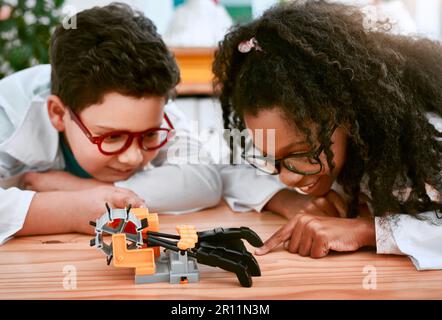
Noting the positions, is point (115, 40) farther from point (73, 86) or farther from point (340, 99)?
point (340, 99)

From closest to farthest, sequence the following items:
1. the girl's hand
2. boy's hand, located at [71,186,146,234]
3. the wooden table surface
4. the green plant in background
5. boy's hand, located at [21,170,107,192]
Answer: the wooden table surface
the girl's hand
boy's hand, located at [71,186,146,234]
boy's hand, located at [21,170,107,192]
the green plant in background

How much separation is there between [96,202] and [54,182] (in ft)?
0.49

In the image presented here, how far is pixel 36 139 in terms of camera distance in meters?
0.95

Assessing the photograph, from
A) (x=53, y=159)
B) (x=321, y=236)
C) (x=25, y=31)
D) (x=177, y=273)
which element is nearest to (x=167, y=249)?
(x=177, y=273)

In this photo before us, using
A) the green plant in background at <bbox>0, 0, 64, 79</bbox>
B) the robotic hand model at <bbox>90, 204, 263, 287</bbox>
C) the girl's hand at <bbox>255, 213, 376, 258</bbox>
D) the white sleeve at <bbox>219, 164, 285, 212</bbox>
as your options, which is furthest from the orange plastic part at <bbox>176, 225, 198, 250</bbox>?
the green plant in background at <bbox>0, 0, 64, 79</bbox>

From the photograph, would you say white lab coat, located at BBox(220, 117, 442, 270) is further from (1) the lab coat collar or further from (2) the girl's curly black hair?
(1) the lab coat collar

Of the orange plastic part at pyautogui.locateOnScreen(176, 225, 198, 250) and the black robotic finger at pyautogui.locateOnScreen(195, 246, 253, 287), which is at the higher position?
the orange plastic part at pyautogui.locateOnScreen(176, 225, 198, 250)

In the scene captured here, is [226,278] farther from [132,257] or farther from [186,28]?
[186,28]

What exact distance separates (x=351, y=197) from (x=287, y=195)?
0.14 metres

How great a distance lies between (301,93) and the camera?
72 cm

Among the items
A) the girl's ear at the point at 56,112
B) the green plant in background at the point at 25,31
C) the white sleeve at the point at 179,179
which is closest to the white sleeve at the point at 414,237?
the white sleeve at the point at 179,179

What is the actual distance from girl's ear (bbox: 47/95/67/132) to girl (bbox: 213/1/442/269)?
0.34m

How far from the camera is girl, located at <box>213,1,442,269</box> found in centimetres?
71

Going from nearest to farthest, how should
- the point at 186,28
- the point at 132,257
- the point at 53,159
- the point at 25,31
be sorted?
the point at 132,257
the point at 53,159
the point at 25,31
the point at 186,28
